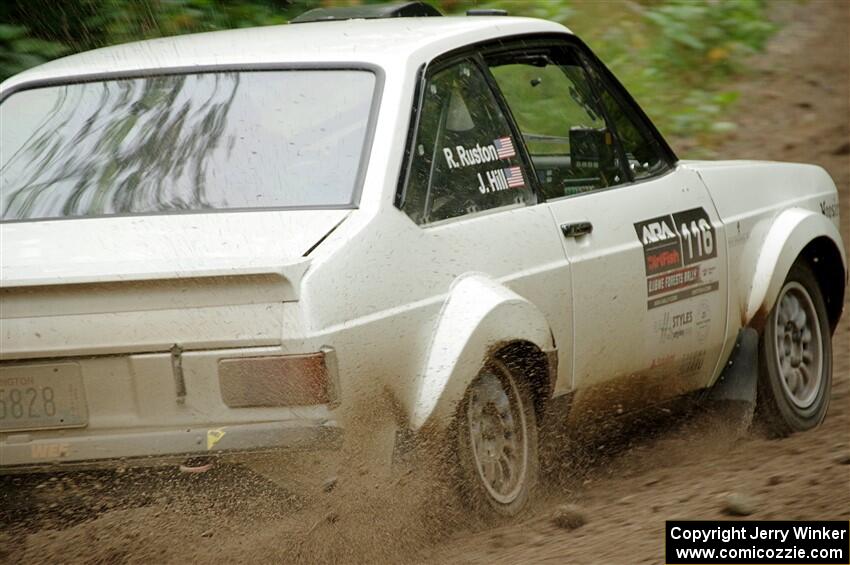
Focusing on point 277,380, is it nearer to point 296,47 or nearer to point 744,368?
point 296,47

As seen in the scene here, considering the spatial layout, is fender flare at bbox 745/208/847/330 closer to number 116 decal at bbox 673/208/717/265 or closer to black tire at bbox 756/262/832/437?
black tire at bbox 756/262/832/437

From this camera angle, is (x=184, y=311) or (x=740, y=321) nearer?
(x=184, y=311)

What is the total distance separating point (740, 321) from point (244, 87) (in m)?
2.41

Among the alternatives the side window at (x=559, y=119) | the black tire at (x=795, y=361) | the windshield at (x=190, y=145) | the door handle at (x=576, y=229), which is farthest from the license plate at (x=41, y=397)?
the black tire at (x=795, y=361)

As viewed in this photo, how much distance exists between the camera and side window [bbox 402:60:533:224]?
4.35 metres

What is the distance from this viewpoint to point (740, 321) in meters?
5.80

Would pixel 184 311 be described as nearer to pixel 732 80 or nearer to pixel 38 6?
pixel 38 6

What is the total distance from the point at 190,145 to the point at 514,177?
112 cm

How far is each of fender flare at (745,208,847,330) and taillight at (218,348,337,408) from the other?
105 inches

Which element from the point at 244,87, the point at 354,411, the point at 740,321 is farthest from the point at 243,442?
the point at 740,321

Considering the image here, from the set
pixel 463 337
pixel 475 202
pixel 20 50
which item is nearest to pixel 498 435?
pixel 463 337

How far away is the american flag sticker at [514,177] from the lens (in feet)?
15.6

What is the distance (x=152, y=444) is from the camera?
3684mm

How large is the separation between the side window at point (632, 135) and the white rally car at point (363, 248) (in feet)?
0.05
